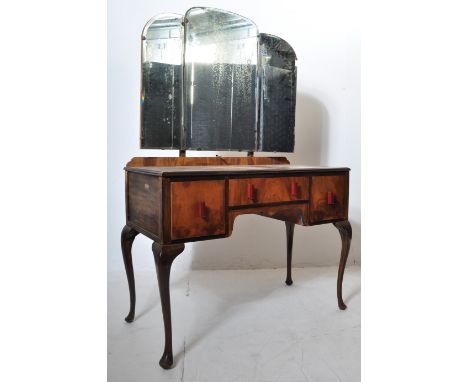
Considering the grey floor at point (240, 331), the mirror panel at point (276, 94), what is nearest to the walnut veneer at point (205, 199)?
the grey floor at point (240, 331)

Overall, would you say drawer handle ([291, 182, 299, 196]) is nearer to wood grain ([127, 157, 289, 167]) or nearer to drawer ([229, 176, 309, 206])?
drawer ([229, 176, 309, 206])

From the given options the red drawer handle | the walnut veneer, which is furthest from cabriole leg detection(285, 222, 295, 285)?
the red drawer handle

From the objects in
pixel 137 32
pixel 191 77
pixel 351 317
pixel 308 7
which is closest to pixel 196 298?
pixel 351 317

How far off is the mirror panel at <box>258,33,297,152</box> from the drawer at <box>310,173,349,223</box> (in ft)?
1.28

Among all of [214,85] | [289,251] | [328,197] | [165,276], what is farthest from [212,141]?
[289,251]

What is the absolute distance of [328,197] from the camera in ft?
6.44

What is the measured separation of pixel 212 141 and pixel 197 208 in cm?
59

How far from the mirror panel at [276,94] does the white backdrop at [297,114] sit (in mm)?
577

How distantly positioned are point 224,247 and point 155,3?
1695mm

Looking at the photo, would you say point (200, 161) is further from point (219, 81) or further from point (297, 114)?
point (297, 114)

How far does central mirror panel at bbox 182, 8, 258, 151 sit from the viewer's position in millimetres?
1921

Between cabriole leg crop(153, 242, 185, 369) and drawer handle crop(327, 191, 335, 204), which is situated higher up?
drawer handle crop(327, 191, 335, 204)

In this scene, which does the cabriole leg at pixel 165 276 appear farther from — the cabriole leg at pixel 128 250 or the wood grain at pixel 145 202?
the cabriole leg at pixel 128 250
